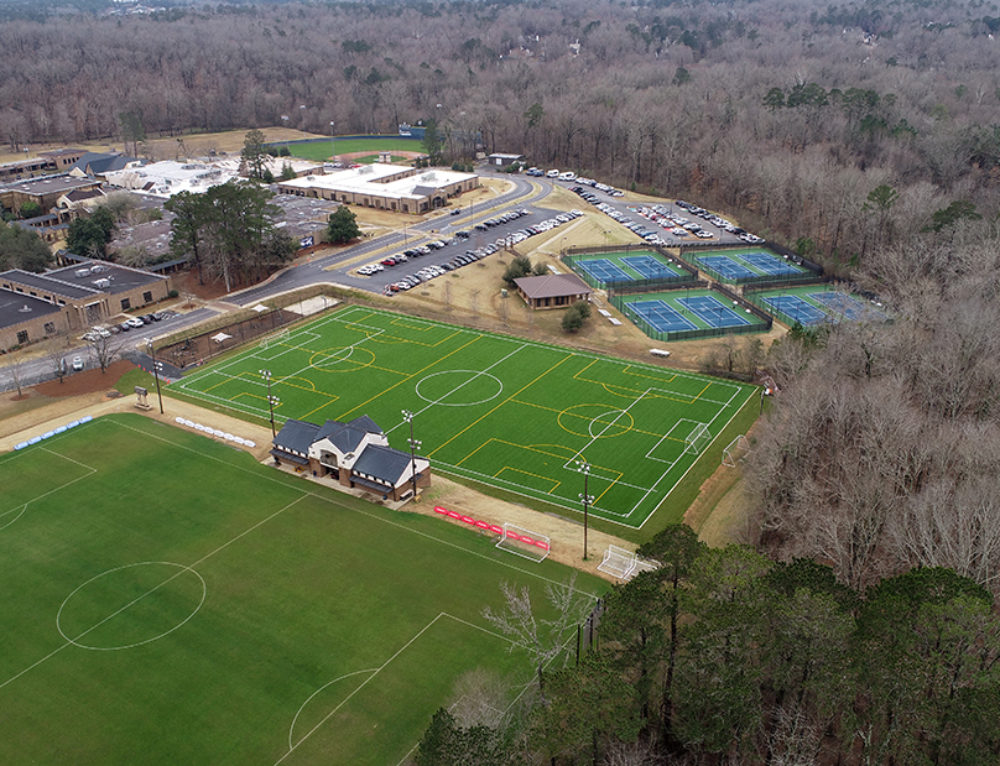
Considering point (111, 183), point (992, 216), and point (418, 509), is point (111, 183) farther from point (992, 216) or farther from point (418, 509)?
point (992, 216)

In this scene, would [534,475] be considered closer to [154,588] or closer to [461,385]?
[461,385]

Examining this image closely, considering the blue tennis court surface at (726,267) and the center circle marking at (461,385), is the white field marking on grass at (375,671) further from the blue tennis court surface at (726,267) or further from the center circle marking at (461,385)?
the blue tennis court surface at (726,267)

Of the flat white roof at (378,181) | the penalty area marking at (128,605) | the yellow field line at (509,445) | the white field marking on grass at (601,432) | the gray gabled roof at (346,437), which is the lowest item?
the penalty area marking at (128,605)

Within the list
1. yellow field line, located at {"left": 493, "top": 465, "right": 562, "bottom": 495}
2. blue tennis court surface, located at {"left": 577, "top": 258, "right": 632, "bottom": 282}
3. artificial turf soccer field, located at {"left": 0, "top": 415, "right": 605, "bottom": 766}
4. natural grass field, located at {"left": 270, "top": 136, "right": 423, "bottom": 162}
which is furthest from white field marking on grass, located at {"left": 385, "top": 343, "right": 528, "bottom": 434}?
natural grass field, located at {"left": 270, "top": 136, "right": 423, "bottom": 162}

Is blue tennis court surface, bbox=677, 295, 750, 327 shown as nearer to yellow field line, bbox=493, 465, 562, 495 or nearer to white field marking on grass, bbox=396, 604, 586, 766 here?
yellow field line, bbox=493, 465, 562, 495

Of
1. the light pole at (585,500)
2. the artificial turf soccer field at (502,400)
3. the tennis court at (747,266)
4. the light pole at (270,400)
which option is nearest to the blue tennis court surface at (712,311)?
the tennis court at (747,266)
